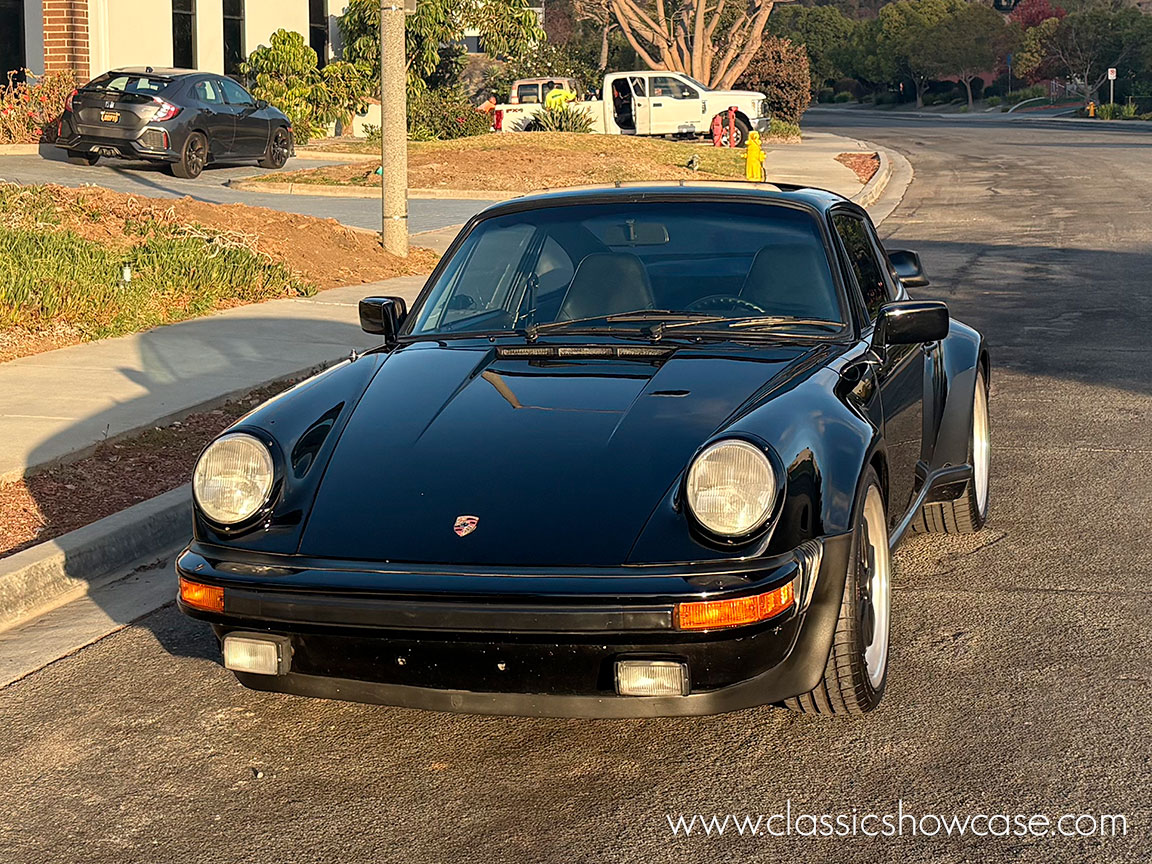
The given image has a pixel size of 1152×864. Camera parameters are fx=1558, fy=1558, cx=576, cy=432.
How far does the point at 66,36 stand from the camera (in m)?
28.5

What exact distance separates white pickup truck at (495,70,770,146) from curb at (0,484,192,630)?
3117 cm

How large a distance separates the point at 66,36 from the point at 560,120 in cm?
1095

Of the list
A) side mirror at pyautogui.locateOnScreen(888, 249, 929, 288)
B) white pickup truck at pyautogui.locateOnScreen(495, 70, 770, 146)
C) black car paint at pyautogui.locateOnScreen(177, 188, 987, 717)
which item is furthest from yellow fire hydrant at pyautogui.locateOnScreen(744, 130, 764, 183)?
black car paint at pyautogui.locateOnScreen(177, 188, 987, 717)

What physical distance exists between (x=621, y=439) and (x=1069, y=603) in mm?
2203

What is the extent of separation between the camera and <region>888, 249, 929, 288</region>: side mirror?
675 cm

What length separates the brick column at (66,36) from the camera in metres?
28.4

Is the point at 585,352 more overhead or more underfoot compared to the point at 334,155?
more underfoot

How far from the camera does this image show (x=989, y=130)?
51000 mm

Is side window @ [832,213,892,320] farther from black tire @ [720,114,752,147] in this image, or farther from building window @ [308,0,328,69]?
building window @ [308,0,328,69]

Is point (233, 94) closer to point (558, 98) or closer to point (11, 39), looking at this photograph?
point (11, 39)

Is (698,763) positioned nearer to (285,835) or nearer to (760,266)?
(285,835)

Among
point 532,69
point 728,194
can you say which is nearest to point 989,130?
point 532,69

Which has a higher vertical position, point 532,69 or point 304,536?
point 532,69

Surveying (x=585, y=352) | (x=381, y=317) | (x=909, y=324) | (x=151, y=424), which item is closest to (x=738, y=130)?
(x=151, y=424)
